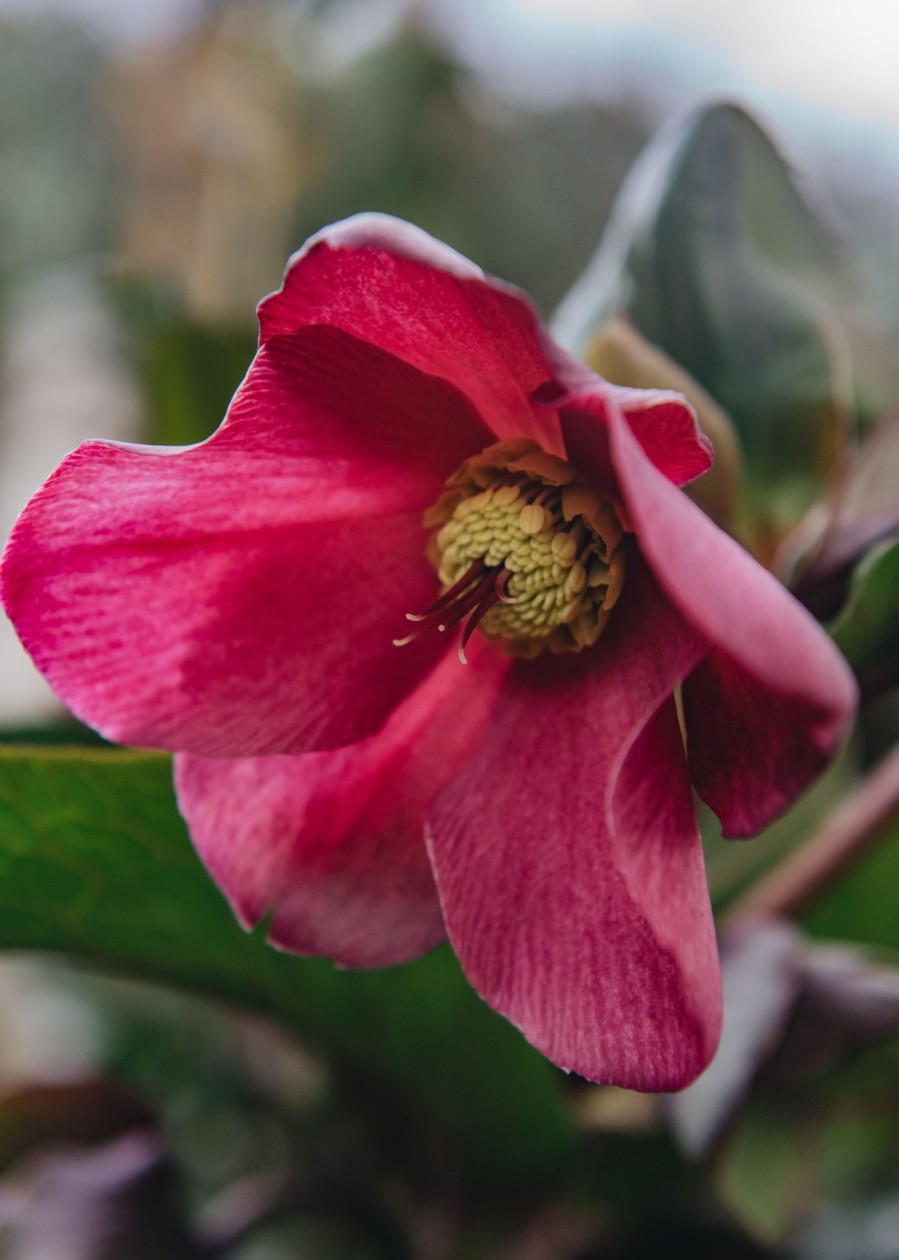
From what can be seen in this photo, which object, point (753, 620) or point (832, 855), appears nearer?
point (753, 620)

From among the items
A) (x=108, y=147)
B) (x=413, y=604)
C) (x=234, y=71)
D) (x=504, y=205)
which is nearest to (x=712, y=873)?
(x=413, y=604)

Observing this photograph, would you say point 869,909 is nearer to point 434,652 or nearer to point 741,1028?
point 741,1028

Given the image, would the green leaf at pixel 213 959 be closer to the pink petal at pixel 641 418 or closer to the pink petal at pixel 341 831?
the pink petal at pixel 341 831

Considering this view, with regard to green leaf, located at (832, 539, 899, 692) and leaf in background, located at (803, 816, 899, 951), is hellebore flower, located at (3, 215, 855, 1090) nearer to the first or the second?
green leaf, located at (832, 539, 899, 692)

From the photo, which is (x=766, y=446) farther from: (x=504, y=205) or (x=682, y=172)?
(x=504, y=205)

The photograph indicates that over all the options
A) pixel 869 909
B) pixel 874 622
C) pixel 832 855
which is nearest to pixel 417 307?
pixel 874 622
